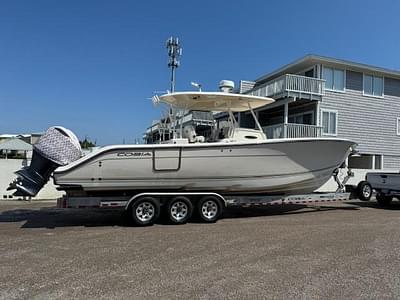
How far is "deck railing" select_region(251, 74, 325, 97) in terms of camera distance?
23438 mm

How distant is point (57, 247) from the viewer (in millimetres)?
7492

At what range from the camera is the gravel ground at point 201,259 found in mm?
5098

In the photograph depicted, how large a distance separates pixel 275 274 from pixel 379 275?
1.39m

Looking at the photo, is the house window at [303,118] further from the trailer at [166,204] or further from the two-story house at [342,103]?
the trailer at [166,204]

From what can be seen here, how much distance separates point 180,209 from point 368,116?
19.4 m

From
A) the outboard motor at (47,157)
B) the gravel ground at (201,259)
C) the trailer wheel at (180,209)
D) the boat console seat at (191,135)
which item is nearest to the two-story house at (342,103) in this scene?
the boat console seat at (191,135)

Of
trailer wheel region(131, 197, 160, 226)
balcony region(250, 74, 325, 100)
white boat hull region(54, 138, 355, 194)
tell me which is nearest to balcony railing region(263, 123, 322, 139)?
balcony region(250, 74, 325, 100)

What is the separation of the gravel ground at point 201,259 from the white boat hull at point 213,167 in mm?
993

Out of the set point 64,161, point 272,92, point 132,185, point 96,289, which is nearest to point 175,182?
point 132,185

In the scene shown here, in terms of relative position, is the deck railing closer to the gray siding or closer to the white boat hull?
the gray siding

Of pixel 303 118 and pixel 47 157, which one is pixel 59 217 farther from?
pixel 303 118

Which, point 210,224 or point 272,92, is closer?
point 210,224

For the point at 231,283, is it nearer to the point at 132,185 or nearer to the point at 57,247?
the point at 57,247

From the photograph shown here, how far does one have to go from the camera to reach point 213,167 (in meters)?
10.7
